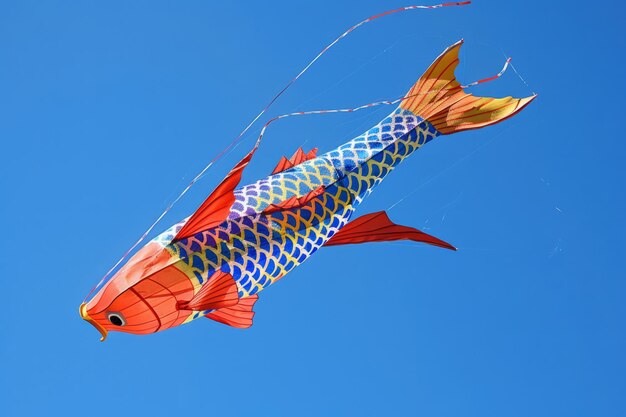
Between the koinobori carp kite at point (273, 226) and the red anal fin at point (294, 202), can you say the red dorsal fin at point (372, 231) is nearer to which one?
the koinobori carp kite at point (273, 226)

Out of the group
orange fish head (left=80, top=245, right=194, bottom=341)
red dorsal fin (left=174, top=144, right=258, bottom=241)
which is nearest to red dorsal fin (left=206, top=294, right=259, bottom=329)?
orange fish head (left=80, top=245, right=194, bottom=341)

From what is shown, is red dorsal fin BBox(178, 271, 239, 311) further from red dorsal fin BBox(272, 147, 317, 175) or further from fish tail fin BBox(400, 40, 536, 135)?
fish tail fin BBox(400, 40, 536, 135)

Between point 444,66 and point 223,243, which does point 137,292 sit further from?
point 444,66

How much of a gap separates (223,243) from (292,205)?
0.64 metres

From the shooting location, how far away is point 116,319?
24.7 feet

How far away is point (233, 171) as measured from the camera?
7309 millimetres

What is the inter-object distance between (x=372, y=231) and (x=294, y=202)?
78 centimetres

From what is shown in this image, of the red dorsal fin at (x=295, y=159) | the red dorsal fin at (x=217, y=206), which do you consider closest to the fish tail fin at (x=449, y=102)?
the red dorsal fin at (x=295, y=159)

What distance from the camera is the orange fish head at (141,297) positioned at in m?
7.46

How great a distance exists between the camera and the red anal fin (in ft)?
26.1

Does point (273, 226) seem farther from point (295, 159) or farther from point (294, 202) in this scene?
point (295, 159)

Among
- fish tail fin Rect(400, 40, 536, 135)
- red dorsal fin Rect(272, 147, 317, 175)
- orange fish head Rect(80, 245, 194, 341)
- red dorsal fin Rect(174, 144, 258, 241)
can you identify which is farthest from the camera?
fish tail fin Rect(400, 40, 536, 135)

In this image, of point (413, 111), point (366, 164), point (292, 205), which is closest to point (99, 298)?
point (292, 205)

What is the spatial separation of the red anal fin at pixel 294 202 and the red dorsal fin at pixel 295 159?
37 cm
